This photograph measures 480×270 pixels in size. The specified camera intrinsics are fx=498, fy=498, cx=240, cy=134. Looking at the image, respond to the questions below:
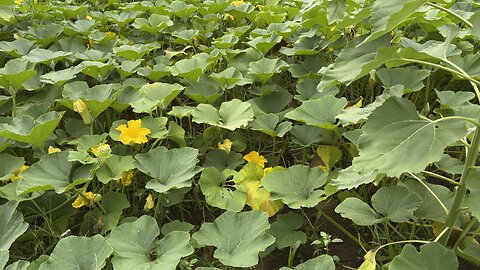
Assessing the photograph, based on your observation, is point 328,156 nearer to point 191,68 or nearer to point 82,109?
point 191,68

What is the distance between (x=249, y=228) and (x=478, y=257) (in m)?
0.61

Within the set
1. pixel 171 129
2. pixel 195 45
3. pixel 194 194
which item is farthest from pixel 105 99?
pixel 195 45

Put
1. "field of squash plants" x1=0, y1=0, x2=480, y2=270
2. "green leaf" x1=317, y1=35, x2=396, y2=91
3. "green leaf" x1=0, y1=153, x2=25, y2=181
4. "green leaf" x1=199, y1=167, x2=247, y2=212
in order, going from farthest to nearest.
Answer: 1. "green leaf" x1=0, y1=153, x2=25, y2=181
2. "green leaf" x1=199, y1=167, x2=247, y2=212
3. "field of squash plants" x1=0, y1=0, x2=480, y2=270
4. "green leaf" x1=317, y1=35, x2=396, y2=91

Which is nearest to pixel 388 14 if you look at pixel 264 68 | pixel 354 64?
pixel 354 64

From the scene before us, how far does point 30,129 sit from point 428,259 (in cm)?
135

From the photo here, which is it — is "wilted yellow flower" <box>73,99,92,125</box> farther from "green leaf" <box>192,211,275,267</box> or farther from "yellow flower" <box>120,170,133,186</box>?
"green leaf" <box>192,211,275,267</box>

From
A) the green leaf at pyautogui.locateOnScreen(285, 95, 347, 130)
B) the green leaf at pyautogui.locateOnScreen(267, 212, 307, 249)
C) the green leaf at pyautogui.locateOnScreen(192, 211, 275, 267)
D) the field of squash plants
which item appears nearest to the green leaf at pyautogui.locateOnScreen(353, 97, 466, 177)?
the field of squash plants

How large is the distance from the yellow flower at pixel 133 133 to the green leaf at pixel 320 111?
0.52 meters

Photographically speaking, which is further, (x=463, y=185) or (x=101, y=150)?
(x=101, y=150)

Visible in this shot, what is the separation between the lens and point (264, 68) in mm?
2158

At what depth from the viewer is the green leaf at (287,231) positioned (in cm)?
149

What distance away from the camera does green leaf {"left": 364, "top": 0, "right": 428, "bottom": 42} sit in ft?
2.82

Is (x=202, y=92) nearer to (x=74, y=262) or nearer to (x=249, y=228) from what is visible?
(x=249, y=228)

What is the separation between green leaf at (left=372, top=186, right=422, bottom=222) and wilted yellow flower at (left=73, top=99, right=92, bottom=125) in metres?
1.11
